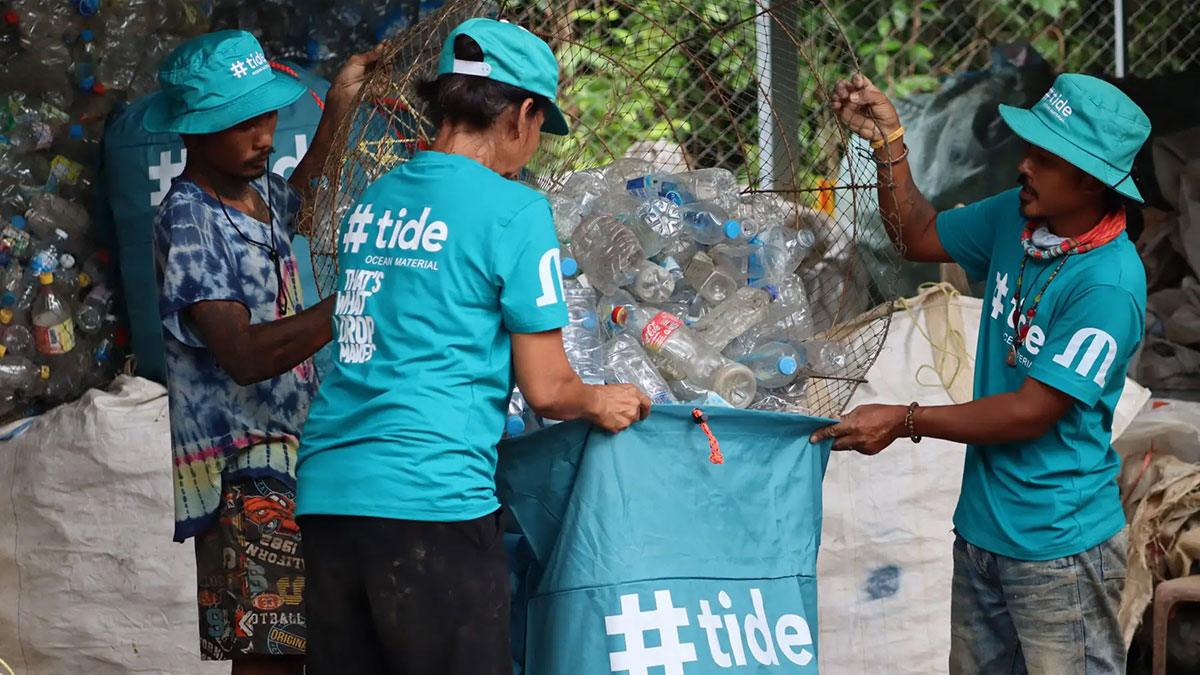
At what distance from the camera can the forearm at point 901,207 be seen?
3.06m

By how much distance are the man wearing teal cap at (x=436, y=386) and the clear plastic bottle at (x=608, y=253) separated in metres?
0.56

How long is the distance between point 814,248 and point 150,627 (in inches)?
90.9

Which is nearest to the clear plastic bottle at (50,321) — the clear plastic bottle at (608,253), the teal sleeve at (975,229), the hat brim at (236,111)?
the hat brim at (236,111)

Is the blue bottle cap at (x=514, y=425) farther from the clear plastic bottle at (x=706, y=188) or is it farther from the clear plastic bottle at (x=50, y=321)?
the clear plastic bottle at (x=50, y=321)

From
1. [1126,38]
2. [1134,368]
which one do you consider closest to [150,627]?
[1134,368]

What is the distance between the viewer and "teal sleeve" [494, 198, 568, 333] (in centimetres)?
224

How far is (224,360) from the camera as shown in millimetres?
2660

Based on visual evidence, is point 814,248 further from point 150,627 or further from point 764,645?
point 150,627

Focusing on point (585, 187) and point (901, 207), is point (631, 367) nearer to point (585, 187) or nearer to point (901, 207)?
point (585, 187)

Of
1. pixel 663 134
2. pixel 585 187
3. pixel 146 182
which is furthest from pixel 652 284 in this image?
pixel 146 182

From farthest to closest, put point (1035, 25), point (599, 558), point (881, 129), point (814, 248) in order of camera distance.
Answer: point (1035, 25), point (814, 248), point (881, 129), point (599, 558)

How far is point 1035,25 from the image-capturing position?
6297 mm

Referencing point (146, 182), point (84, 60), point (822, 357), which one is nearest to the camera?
point (822, 357)

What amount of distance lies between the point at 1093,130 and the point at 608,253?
0.98 metres
